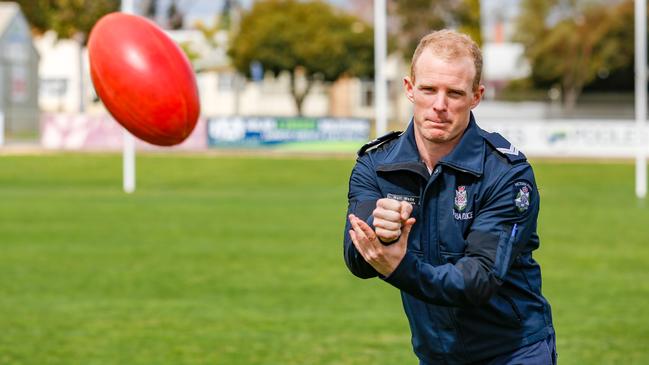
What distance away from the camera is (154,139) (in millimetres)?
5453

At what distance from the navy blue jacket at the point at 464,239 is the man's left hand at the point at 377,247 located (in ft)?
0.13

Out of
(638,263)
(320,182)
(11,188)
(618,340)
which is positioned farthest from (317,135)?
(618,340)

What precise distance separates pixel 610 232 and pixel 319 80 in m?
52.6

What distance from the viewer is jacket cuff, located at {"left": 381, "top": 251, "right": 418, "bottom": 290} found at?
3.60 m

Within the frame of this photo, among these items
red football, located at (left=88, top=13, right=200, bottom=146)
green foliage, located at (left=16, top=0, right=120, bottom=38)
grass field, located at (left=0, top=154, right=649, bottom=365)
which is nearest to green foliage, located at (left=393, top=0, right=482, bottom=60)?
green foliage, located at (left=16, top=0, right=120, bottom=38)

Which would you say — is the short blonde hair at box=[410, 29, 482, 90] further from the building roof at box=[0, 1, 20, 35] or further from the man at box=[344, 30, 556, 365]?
the building roof at box=[0, 1, 20, 35]

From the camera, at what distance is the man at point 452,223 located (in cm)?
365

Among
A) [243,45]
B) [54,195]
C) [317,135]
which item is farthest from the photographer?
[243,45]

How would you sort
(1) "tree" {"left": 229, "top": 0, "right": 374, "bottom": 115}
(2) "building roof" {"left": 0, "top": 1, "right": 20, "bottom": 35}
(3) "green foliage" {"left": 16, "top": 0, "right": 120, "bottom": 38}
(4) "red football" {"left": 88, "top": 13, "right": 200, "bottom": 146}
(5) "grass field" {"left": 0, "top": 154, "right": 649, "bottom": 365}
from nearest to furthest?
1. (4) "red football" {"left": 88, "top": 13, "right": 200, "bottom": 146}
2. (5) "grass field" {"left": 0, "top": 154, "right": 649, "bottom": 365}
3. (2) "building roof" {"left": 0, "top": 1, "right": 20, "bottom": 35}
4. (3) "green foliage" {"left": 16, "top": 0, "right": 120, "bottom": 38}
5. (1) "tree" {"left": 229, "top": 0, "right": 374, "bottom": 115}

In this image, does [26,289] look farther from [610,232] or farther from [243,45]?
[243,45]

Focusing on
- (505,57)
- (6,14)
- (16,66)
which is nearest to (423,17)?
(505,57)

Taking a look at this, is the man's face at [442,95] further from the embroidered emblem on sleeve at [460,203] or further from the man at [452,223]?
the embroidered emblem on sleeve at [460,203]

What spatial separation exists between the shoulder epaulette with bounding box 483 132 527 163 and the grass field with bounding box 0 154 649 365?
17.4 feet

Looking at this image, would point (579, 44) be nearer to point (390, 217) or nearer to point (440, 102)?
point (440, 102)
